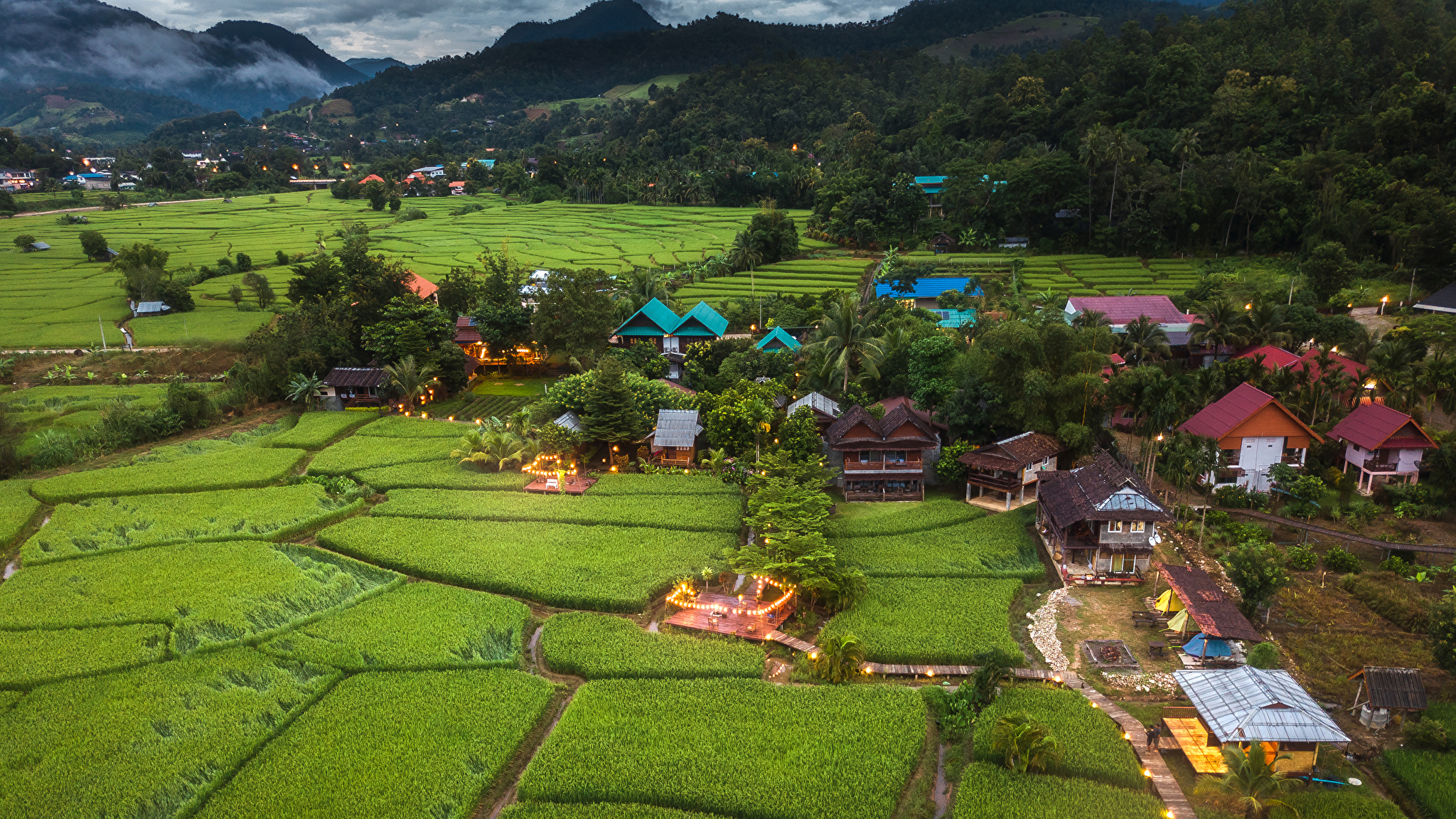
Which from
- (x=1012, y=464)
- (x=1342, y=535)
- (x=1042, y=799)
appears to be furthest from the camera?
(x=1012, y=464)

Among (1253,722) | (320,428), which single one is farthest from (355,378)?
(1253,722)

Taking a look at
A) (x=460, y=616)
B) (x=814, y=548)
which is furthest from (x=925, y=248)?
(x=460, y=616)

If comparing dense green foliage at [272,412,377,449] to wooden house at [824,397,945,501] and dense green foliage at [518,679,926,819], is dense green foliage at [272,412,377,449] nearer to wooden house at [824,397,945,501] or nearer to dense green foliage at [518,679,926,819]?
wooden house at [824,397,945,501]

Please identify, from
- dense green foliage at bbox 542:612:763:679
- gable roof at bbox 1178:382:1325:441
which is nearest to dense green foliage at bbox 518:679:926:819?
dense green foliage at bbox 542:612:763:679

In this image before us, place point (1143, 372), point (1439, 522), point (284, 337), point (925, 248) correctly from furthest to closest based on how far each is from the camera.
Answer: point (925, 248) < point (284, 337) < point (1143, 372) < point (1439, 522)

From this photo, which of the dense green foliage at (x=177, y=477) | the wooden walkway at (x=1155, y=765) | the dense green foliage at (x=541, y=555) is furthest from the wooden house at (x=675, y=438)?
the wooden walkway at (x=1155, y=765)

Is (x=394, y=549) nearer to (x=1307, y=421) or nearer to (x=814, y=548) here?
(x=814, y=548)

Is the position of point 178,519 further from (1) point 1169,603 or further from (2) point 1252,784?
(2) point 1252,784

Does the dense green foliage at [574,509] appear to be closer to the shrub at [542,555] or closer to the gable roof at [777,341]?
the shrub at [542,555]
